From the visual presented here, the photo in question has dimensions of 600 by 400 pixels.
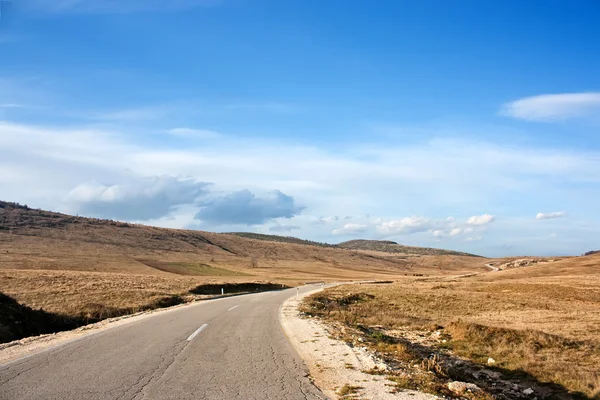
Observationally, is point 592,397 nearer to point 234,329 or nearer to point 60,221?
point 234,329

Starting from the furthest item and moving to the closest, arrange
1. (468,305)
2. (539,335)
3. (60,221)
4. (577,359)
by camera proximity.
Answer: (60,221), (468,305), (539,335), (577,359)

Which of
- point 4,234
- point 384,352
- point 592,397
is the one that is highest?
point 4,234

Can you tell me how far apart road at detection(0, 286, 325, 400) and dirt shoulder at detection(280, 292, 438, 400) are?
337mm

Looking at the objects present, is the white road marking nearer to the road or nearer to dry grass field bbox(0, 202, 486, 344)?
the road

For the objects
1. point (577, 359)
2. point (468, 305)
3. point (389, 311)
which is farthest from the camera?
point (468, 305)

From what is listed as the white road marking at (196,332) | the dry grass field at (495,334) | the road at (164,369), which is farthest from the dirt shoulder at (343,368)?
the white road marking at (196,332)

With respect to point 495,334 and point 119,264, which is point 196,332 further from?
point 119,264

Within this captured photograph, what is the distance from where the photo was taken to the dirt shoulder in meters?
8.09

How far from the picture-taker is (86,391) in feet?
26.3

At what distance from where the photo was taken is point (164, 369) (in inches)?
383

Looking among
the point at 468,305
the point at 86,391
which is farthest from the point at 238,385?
the point at 468,305

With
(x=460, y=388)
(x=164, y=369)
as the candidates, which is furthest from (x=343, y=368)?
(x=164, y=369)

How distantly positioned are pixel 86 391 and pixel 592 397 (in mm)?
11785

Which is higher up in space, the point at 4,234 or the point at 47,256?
the point at 4,234
